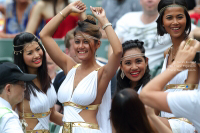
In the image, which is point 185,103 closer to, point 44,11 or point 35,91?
point 35,91

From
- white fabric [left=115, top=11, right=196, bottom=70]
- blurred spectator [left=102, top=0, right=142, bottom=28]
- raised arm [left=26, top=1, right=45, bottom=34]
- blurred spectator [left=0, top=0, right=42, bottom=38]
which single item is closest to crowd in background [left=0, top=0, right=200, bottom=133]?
white fabric [left=115, top=11, right=196, bottom=70]

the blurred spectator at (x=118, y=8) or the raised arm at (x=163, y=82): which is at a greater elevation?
the blurred spectator at (x=118, y=8)

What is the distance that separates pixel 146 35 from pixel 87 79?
2641 millimetres

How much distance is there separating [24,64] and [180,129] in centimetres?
Answer: 213

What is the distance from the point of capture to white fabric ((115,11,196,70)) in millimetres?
6230

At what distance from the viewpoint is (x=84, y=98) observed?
394 centimetres

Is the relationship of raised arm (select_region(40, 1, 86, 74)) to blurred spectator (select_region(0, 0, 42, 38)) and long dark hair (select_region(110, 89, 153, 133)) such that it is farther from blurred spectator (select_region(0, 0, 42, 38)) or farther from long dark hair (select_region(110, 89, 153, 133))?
blurred spectator (select_region(0, 0, 42, 38))

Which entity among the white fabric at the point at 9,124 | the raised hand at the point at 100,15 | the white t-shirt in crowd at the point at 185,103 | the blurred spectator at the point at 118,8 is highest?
the blurred spectator at the point at 118,8

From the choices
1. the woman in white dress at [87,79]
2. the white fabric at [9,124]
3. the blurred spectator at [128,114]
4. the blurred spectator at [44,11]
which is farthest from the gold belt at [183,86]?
the blurred spectator at [44,11]

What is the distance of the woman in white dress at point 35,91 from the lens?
446 cm

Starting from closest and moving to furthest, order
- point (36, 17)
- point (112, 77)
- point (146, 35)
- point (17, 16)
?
point (112, 77) < point (146, 35) < point (36, 17) < point (17, 16)

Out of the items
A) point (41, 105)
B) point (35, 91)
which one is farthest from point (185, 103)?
point (35, 91)

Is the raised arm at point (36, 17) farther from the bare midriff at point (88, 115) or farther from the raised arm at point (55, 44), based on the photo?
the bare midriff at point (88, 115)

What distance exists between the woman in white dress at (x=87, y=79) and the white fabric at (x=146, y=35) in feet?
7.05
